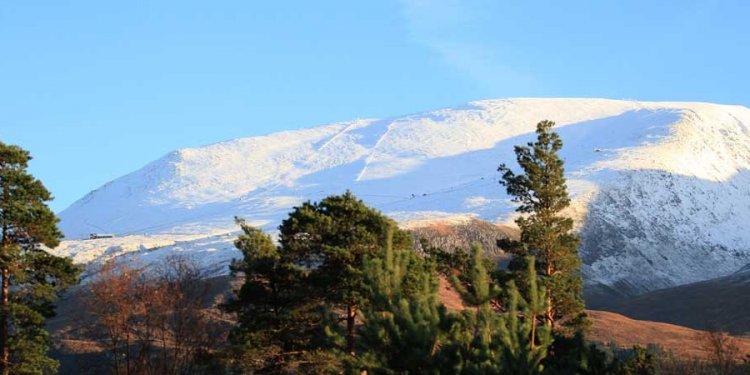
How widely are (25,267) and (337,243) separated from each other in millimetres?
11008

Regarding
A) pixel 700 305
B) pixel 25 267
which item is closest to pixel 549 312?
pixel 25 267

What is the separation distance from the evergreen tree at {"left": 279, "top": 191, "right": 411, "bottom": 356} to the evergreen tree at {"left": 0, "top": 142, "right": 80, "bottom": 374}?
829 centimetres

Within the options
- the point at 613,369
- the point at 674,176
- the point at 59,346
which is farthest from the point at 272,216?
the point at 613,369

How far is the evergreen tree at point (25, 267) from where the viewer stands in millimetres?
35938

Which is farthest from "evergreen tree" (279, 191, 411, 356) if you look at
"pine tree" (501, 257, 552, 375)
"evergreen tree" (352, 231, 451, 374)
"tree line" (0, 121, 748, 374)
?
"pine tree" (501, 257, 552, 375)

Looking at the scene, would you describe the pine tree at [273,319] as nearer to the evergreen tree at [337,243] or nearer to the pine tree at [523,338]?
the evergreen tree at [337,243]

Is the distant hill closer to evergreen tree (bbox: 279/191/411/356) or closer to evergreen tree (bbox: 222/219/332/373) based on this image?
evergreen tree (bbox: 279/191/411/356)

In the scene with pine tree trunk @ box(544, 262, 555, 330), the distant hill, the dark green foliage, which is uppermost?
pine tree trunk @ box(544, 262, 555, 330)

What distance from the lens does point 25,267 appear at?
120 ft

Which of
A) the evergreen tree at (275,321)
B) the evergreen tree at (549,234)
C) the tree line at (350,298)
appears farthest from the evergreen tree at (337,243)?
the evergreen tree at (549,234)

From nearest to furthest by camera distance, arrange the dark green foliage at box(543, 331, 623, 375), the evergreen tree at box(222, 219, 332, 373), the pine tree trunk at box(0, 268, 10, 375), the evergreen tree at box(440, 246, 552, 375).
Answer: the evergreen tree at box(440, 246, 552, 375), the dark green foliage at box(543, 331, 623, 375), the pine tree trunk at box(0, 268, 10, 375), the evergreen tree at box(222, 219, 332, 373)

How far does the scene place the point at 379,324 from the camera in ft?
85.7

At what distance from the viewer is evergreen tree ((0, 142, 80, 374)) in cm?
3594

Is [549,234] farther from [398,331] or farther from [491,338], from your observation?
[398,331]
